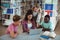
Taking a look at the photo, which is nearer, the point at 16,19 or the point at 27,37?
the point at 27,37

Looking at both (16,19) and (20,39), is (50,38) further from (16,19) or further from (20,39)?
(16,19)

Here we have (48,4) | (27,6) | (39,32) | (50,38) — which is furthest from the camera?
(27,6)

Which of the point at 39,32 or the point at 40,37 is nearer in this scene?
the point at 40,37

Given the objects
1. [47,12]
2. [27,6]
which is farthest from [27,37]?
[27,6]

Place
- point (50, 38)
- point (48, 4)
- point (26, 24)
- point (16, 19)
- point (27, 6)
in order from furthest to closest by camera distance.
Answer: point (27, 6)
point (48, 4)
point (26, 24)
point (16, 19)
point (50, 38)

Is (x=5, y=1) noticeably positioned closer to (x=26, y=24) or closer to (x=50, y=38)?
(x=26, y=24)

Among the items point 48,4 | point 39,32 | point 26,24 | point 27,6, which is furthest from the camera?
point 27,6

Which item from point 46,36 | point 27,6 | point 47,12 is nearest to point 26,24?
point 46,36

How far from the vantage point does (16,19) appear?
2.79 meters

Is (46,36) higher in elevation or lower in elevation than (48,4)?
lower

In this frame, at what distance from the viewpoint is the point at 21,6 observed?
18.7 feet

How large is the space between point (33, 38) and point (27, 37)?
0.09 metres

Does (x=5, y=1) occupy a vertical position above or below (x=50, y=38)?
above

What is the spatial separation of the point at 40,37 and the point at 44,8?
2946 mm
